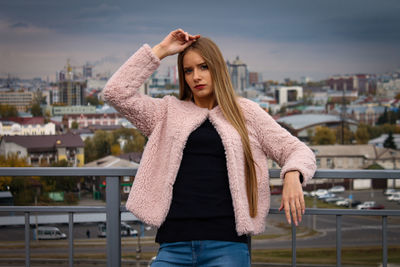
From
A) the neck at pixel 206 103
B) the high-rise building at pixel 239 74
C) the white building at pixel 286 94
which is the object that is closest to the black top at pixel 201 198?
the neck at pixel 206 103

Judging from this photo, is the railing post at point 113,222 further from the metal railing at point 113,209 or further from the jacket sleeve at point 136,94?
the jacket sleeve at point 136,94

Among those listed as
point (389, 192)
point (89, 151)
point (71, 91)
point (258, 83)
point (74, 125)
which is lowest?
point (389, 192)

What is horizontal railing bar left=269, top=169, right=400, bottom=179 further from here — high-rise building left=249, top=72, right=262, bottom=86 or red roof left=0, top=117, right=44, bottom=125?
high-rise building left=249, top=72, right=262, bottom=86

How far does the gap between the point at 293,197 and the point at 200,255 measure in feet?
0.91

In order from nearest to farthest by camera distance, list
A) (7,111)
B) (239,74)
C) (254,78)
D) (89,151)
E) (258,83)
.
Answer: (89,151)
(7,111)
(239,74)
(258,83)
(254,78)

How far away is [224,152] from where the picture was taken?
4.10 ft

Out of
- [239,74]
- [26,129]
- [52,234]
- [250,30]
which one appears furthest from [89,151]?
[52,234]

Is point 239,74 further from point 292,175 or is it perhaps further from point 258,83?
point 292,175

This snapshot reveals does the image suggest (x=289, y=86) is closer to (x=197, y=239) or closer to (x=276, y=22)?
(x=276, y=22)

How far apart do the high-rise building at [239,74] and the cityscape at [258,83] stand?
0.49ft

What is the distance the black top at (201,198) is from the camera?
46.6 inches

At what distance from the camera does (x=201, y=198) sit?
1.19m

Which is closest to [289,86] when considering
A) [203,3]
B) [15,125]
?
[203,3]

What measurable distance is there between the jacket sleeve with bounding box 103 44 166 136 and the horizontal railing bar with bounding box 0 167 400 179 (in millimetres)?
234
